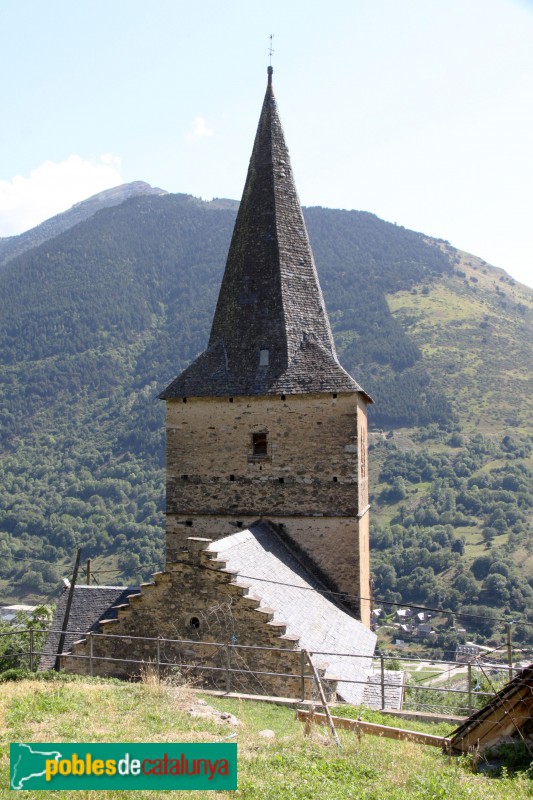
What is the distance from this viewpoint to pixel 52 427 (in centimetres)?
11838

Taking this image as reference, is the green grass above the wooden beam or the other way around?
above

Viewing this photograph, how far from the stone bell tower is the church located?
28 millimetres

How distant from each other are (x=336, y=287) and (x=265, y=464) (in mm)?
126928

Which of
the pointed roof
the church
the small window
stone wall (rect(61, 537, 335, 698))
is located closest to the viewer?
stone wall (rect(61, 537, 335, 698))

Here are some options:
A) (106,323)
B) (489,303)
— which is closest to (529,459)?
(489,303)

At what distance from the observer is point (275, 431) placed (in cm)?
1928

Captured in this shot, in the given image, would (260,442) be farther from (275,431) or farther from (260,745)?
(260,745)

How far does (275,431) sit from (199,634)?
20.7ft

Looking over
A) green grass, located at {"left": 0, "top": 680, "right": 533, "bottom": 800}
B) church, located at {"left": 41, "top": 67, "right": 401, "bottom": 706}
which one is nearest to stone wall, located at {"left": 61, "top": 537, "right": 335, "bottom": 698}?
church, located at {"left": 41, "top": 67, "right": 401, "bottom": 706}

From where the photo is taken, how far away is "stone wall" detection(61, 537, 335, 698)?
13.3 meters

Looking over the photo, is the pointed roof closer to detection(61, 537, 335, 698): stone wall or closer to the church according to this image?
the church

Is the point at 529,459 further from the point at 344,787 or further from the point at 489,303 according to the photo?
the point at 344,787

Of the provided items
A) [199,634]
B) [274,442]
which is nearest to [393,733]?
[199,634]

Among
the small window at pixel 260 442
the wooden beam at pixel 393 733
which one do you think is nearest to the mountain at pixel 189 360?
the small window at pixel 260 442
